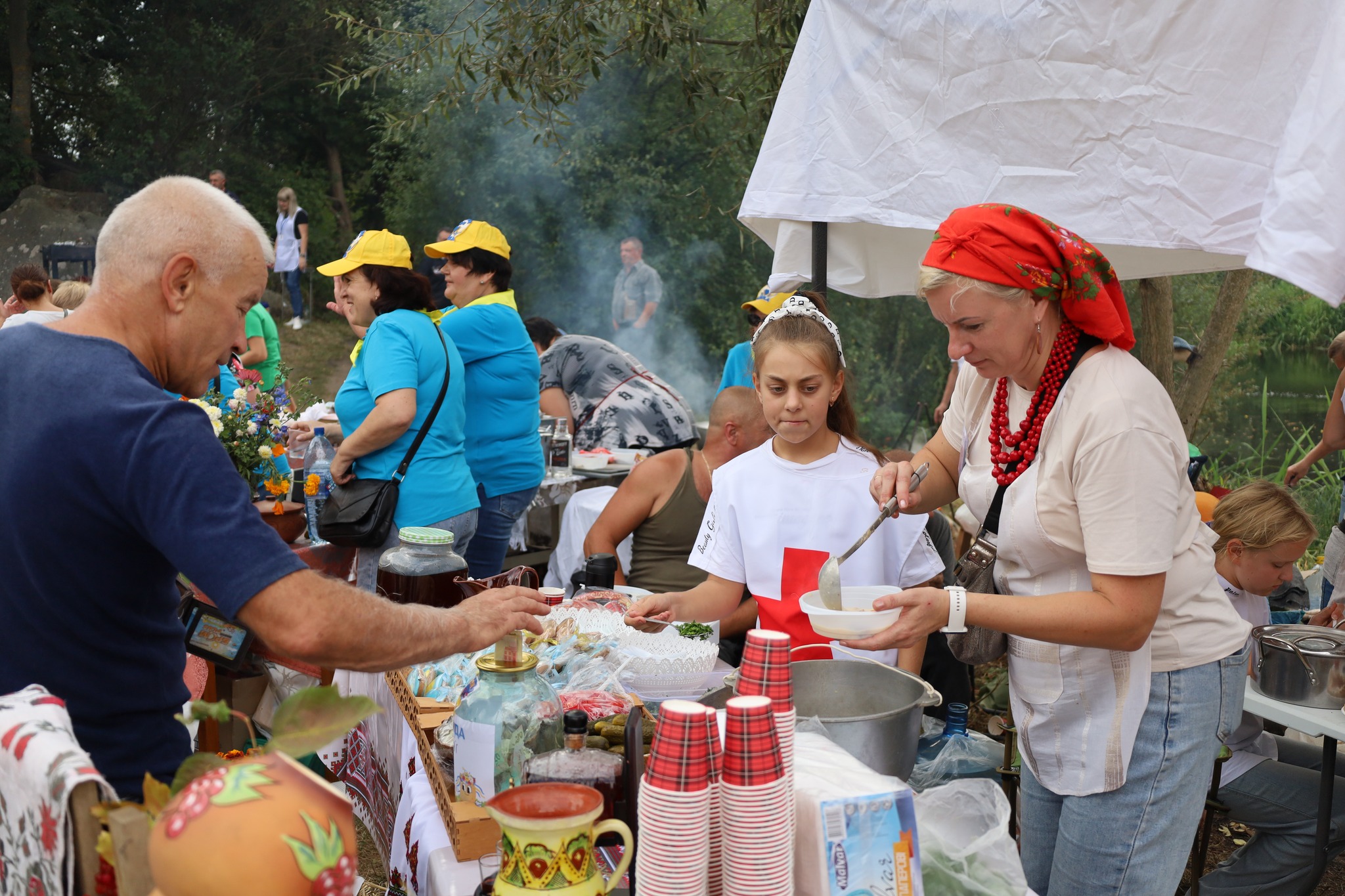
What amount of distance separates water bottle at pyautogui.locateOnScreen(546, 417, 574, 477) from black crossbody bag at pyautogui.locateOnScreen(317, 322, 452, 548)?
1935mm

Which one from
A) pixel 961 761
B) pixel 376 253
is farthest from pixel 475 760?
pixel 376 253

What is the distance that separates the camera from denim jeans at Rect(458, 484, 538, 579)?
474 centimetres

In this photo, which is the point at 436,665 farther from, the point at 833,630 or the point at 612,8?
the point at 612,8

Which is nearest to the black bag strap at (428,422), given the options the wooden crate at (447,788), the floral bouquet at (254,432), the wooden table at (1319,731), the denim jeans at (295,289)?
the floral bouquet at (254,432)

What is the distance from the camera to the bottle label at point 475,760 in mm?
1686

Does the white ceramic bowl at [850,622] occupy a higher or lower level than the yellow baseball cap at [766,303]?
lower

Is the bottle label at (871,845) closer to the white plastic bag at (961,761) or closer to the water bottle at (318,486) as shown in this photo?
the white plastic bag at (961,761)

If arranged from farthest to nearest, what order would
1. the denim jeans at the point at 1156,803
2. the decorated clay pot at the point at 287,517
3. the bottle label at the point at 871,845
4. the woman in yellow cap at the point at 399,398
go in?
the decorated clay pot at the point at 287,517, the woman in yellow cap at the point at 399,398, the denim jeans at the point at 1156,803, the bottle label at the point at 871,845

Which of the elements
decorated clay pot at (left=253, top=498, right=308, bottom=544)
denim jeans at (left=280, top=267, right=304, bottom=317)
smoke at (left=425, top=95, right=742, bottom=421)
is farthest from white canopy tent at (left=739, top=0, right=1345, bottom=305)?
denim jeans at (left=280, top=267, right=304, bottom=317)

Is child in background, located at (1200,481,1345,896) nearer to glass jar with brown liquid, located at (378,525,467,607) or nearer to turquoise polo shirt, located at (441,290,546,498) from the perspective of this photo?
glass jar with brown liquid, located at (378,525,467,607)

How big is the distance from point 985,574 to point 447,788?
104cm

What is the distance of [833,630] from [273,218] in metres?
19.0

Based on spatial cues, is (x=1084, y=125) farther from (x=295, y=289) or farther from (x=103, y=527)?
(x=295, y=289)

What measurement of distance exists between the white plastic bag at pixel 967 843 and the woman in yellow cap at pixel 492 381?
10.7ft
